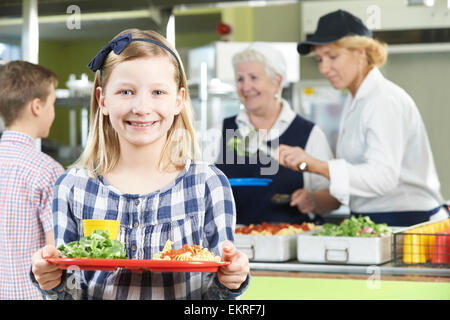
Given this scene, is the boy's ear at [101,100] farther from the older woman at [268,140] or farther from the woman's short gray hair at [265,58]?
the woman's short gray hair at [265,58]

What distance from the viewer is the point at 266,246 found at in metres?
1.89

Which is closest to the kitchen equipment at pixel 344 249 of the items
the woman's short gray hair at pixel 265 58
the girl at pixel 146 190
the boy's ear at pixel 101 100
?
the woman's short gray hair at pixel 265 58

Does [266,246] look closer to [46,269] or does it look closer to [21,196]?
[21,196]

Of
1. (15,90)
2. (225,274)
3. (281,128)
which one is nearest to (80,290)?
(225,274)

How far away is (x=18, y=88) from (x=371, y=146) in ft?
3.07

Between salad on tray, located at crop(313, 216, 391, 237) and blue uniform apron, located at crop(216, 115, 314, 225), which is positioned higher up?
blue uniform apron, located at crop(216, 115, 314, 225)

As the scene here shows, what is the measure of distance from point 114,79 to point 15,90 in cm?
69

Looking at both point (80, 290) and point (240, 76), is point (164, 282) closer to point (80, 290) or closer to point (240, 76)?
point (80, 290)

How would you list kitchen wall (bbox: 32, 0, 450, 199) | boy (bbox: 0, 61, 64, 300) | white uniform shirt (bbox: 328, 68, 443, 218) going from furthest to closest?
kitchen wall (bbox: 32, 0, 450, 199) < white uniform shirt (bbox: 328, 68, 443, 218) < boy (bbox: 0, 61, 64, 300)

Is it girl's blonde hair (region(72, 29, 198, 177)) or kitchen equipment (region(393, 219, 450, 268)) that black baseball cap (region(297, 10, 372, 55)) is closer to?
kitchen equipment (region(393, 219, 450, 268))

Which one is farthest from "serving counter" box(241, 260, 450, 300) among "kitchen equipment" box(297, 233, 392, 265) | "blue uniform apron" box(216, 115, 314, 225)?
"blue uniform apron" box(216, 115, 314, 225)

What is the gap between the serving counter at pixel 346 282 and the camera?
1.77 metres

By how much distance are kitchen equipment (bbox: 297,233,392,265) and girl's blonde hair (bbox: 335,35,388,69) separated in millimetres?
577

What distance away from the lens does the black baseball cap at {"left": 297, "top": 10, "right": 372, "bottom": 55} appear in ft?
7.09
